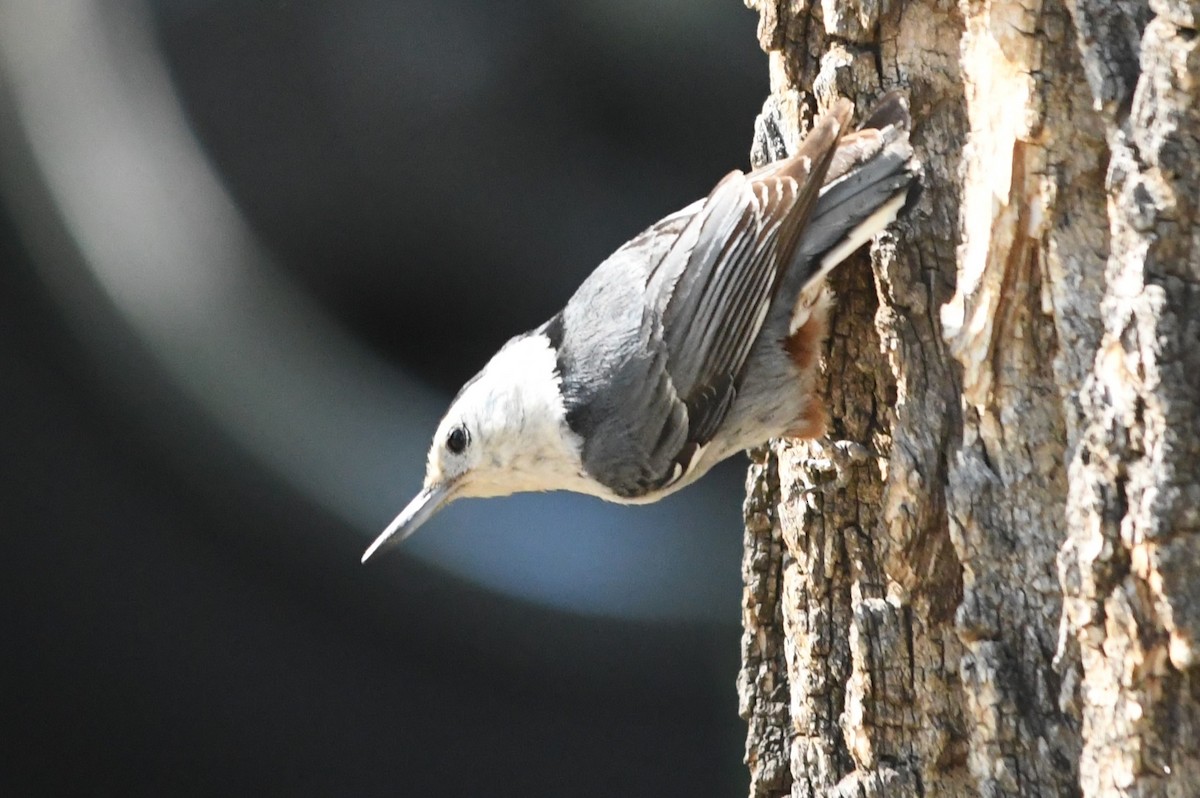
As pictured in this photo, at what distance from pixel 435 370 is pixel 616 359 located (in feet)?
2.45

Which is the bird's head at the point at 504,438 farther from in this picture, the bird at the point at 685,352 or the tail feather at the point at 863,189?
the tail feather at the point at 863,189

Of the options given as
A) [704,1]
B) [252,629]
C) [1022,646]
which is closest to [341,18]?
[704,1]

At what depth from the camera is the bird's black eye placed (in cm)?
221

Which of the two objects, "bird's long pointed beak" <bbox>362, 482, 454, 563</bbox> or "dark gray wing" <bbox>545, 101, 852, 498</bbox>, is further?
"bird's long pointed beak" <bbox>362, 482, 454, 563</bbox>

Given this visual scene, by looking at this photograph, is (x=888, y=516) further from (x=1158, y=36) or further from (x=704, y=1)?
(x=704, y=1)

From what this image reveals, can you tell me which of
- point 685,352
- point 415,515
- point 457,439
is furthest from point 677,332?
point 415,515

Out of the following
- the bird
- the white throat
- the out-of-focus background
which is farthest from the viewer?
the out-of-focus background

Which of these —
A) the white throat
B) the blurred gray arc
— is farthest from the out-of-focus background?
the white throat

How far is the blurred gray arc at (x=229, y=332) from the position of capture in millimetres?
2525

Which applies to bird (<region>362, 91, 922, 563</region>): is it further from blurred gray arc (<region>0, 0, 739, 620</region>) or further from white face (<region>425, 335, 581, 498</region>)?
blurred gray arc (<region>0, 0, 739, 620</region>)

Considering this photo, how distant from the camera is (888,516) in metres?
1.81

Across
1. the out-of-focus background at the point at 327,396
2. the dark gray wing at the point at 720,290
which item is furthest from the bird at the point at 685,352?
the out-of-focus background at the point at 327,396

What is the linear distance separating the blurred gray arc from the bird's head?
52cm

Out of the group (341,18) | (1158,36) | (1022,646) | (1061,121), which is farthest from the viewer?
(341,18)
